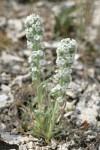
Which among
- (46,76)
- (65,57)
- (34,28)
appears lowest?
(65,57)

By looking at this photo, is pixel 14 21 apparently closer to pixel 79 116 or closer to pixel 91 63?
pixel 91 63

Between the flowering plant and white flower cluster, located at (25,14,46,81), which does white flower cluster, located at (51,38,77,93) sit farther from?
white flower cluster, located at (25,14,46,81)

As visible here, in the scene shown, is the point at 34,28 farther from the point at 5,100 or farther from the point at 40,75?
the point at 5,100

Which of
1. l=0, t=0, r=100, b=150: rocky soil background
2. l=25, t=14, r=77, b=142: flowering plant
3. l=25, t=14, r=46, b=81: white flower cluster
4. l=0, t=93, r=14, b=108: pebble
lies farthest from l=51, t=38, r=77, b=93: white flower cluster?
l=0, t=93, r=14, b=108: pebble

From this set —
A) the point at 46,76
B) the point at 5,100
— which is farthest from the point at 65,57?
the point at 46,76

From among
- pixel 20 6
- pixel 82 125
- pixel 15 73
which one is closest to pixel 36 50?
pixel 82 125

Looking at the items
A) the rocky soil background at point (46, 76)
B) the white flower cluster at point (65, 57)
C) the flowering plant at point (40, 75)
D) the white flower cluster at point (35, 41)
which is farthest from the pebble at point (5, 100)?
the white flower cluster at point (65, 57)

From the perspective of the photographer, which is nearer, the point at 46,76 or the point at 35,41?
the point at 35,41
